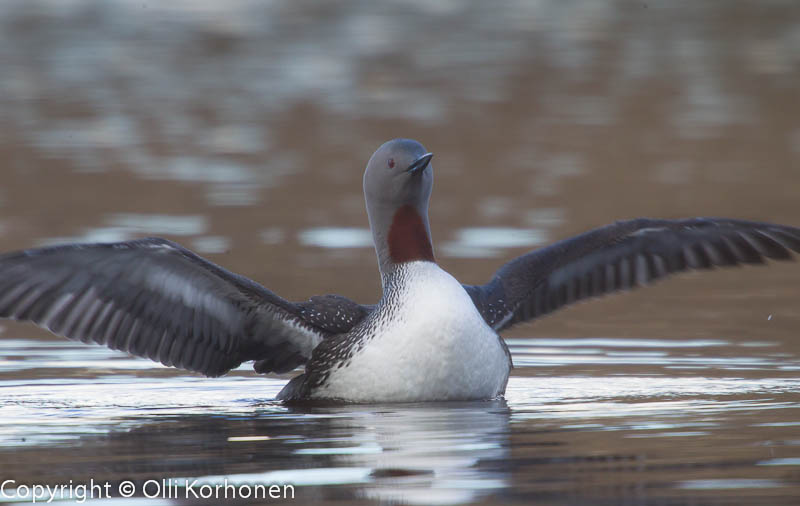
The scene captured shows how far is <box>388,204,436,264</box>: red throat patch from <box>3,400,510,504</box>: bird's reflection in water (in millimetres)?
758

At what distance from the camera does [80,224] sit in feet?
40.2

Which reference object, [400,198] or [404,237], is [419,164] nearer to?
[400,198]

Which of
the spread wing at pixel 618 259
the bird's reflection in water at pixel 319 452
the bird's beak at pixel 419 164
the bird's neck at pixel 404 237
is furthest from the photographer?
the spread wing at pixel 618 259

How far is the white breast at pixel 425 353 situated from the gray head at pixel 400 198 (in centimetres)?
30

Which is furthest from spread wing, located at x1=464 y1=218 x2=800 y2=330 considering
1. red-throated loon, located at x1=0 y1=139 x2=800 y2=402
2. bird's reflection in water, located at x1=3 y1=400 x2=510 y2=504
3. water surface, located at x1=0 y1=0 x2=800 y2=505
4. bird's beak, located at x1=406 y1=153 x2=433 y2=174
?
bird's reflection in water, located at x1=3 y1=400 x2=510 y2=504

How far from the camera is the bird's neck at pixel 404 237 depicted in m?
7.04

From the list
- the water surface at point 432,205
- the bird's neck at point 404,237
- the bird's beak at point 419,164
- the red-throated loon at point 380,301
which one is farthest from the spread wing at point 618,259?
the bird's beak at point 419,164

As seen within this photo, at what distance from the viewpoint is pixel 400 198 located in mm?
7066

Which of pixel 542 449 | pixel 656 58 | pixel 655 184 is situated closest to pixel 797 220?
pixel 655 184

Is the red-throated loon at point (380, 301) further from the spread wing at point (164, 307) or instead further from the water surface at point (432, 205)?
the water surface at point (432, 205)

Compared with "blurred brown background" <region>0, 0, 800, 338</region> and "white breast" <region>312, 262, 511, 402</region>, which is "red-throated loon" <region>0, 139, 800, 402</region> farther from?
"blurred brown background" <region>0, 0, 800, 338</region>

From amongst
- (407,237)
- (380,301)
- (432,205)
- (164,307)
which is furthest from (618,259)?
(432,205)

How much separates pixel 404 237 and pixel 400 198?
0.17 meters

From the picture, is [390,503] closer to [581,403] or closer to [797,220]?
[581,403]
